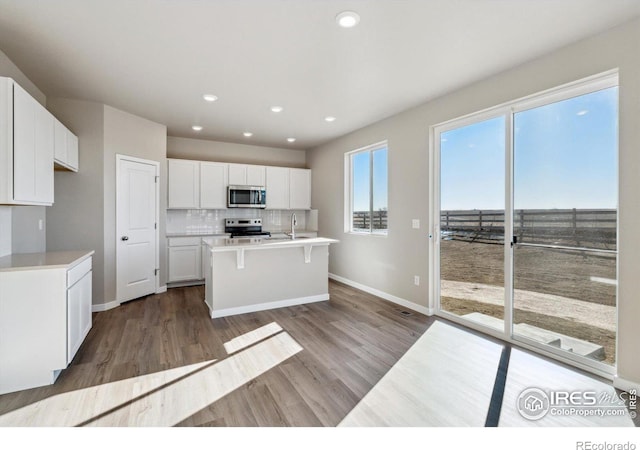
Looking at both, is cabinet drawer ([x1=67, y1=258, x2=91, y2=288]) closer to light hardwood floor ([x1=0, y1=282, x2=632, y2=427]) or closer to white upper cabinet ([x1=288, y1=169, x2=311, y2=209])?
light hardwood floor ([x1=0, y1=282, x2=632, y2=427])

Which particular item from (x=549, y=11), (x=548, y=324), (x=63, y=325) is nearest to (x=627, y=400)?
(x=548, y=324)

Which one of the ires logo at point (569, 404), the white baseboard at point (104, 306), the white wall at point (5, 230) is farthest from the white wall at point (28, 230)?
the ires logo at point (569, 404)

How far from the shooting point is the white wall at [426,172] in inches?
88.8

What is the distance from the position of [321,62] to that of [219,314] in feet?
10.2

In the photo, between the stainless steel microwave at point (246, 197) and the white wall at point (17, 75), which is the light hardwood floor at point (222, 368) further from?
the white wall at point (17, 75)

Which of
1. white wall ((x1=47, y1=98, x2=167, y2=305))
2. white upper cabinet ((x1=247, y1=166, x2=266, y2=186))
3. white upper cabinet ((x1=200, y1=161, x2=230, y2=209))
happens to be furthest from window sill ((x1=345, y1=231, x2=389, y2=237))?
white wall ((x1=47, y1=98, x2=167, y2=305))

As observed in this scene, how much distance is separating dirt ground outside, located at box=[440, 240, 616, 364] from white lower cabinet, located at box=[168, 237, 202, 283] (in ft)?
14.5

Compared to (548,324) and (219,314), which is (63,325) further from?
(548,324)

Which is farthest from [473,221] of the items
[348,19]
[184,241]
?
[184,241]

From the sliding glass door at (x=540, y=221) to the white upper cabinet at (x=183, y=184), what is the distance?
426cm

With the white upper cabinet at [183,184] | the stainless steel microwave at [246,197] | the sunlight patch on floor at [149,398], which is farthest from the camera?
the stainless steel microwave at [246,197]

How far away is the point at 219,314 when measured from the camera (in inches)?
152

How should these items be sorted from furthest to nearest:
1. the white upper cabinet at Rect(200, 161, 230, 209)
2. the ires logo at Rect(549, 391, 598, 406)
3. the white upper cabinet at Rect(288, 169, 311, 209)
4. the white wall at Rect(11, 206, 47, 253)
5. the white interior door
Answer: the white upper cabinet at Rect(288, 169, 311, 209)
the white upper cabinet at Rect(200, 161, 230, 209)
the white interior door
the white wall at Rect(11, 206, 47, 253)
the ires logo at Rect(549, 391, 598, 406)

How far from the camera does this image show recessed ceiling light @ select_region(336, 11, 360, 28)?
219cm
